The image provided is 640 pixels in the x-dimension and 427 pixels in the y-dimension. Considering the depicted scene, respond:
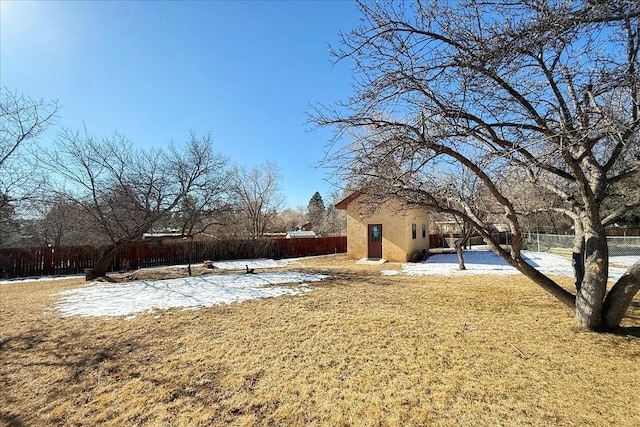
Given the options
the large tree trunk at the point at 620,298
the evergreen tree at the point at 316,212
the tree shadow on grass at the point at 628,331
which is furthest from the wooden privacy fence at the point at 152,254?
the evergreen tree at the point at 316,212

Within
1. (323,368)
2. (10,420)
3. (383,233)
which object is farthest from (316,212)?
(10,420)

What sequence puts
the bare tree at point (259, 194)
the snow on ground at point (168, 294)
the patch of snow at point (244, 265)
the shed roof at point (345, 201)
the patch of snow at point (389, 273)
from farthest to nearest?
the bare tree at point (259, 194) < the shed roof at point (345, 201) < the patch of snow at point (244, 265) < the patch of snow at point (389, 273) < the snow on ground at point (168, 294)

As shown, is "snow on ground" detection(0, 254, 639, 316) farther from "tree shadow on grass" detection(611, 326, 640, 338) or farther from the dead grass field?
"tree shadow on grass" detection(611, 326, 640, 338)

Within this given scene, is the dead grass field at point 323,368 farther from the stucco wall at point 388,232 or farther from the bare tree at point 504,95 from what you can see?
the stucco wall at point 388,232

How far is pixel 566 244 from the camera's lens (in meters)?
16.4

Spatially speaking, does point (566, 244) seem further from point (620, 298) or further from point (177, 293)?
point (177, 293)

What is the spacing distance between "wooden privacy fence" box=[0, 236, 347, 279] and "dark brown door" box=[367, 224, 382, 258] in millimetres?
5965

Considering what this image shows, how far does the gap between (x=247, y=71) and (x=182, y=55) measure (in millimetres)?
1843

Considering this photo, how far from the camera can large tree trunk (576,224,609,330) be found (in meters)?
3.99

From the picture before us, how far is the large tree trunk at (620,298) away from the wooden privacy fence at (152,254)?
12820 millimetres

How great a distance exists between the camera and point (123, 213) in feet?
36.1

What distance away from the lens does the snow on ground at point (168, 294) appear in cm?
606

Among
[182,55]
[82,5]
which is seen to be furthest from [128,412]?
[182,55]

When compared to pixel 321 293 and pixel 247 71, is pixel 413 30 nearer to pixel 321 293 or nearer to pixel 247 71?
pixel 321 293
